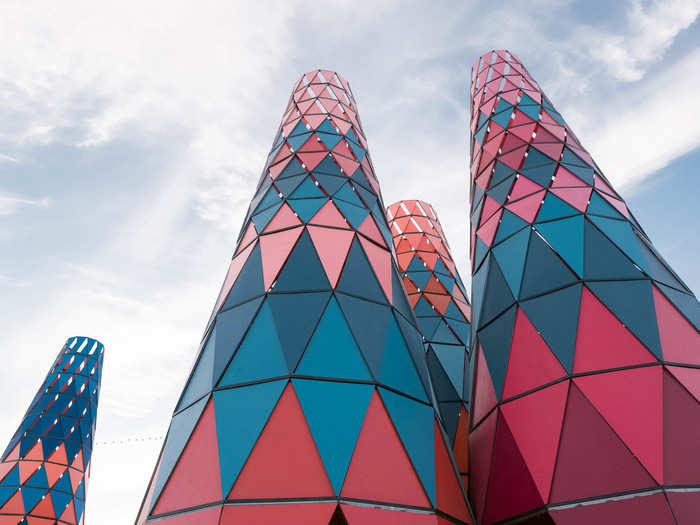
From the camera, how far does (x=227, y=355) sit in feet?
39.8

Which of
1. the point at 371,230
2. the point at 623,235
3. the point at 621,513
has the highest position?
the point at 371,230

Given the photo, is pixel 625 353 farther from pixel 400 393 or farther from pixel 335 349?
pixel 335 349

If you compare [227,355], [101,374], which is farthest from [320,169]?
[101,374]

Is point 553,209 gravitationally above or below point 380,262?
above

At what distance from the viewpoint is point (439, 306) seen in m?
29.8

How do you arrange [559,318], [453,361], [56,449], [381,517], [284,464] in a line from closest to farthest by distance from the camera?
[381,517], [284,464], [559,318], [453,361], [56,449]

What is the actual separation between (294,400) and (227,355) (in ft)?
8.67

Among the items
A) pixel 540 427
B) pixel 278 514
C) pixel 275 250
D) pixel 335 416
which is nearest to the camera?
pixel 278 514

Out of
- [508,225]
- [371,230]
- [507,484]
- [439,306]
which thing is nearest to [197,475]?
[507,484]

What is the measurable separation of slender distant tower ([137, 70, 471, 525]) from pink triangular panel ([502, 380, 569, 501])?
197 cm

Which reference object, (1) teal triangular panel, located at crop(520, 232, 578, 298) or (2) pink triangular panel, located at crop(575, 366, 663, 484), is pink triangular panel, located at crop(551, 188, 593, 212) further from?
(2) pink triangular panel, located at crop(575, 366, 663, 484)

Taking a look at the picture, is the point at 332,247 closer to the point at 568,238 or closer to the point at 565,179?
the point at 568,238

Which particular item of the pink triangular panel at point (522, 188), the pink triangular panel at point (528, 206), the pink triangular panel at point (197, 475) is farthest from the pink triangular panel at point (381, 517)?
the pink triangular panel at point (522, 188)

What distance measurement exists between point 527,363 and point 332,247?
6756mm
